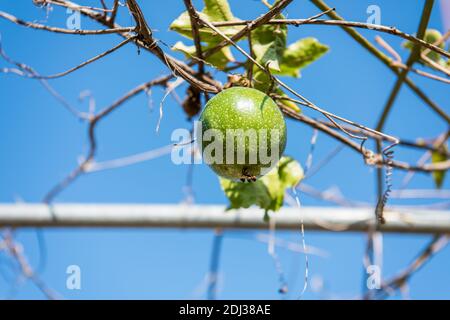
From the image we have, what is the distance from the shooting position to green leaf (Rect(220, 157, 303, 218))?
1.38 meters

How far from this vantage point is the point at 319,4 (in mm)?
1336

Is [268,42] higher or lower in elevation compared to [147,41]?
higher

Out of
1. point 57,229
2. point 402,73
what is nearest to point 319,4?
point 402,73

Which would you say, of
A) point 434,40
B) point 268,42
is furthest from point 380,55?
point 268,42

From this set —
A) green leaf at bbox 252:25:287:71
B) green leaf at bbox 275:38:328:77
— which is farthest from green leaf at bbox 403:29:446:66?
green leaf at bbox 252:25:287:71

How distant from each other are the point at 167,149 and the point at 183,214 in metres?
0.31

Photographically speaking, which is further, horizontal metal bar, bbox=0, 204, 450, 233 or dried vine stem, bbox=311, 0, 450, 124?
horizontal metal bar, bbox=0, 204, 450, 233

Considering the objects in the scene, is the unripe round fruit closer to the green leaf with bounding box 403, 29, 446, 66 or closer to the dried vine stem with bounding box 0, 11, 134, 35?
the dried vine stem with bounding box 0, 11, 134, 35

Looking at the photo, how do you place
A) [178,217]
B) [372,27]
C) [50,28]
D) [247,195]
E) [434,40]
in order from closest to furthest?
[372,27] < [50,28] < [247,195] < [434,40] < [178,217]

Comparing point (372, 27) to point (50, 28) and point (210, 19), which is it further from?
point (50, 28)

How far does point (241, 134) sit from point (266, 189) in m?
0.36

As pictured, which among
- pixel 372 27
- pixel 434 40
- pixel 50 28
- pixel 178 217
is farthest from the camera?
pixel 178 217

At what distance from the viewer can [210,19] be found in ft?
4.43

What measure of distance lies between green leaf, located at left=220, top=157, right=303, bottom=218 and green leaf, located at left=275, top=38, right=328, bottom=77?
24 cm
